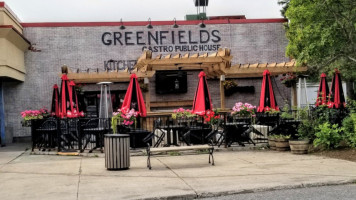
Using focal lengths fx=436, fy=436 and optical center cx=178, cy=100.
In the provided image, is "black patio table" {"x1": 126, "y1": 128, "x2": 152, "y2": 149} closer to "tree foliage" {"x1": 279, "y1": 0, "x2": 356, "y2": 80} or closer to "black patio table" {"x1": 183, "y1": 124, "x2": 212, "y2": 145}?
"black patio table" {"x1": 183, "y1": 124, "x2": 212, "y2": 145}

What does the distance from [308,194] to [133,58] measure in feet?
47.6

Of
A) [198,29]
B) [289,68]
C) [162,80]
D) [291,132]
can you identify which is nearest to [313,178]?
[291,132]

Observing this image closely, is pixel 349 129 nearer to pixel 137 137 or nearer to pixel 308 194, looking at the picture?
pixel 308 194

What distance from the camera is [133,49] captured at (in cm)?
2036

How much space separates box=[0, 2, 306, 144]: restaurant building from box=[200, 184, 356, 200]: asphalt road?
10.8 meters

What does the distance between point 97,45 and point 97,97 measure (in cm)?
240

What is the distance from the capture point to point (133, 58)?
20312 mm

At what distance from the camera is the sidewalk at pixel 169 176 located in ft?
23.7

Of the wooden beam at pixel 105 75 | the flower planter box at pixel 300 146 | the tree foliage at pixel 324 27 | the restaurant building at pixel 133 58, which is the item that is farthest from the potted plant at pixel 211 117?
the wooden beam at pixel 105 75

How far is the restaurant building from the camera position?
18766mm

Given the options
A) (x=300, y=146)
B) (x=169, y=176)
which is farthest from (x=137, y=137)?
(x=300, y=146)

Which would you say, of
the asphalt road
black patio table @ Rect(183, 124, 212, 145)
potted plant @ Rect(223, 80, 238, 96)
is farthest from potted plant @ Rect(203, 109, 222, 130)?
potted plant @ Rect(223, 80, 238, 96)

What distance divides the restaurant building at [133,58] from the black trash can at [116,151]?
8408mm

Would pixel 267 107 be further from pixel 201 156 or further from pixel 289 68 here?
pixel 289 68
